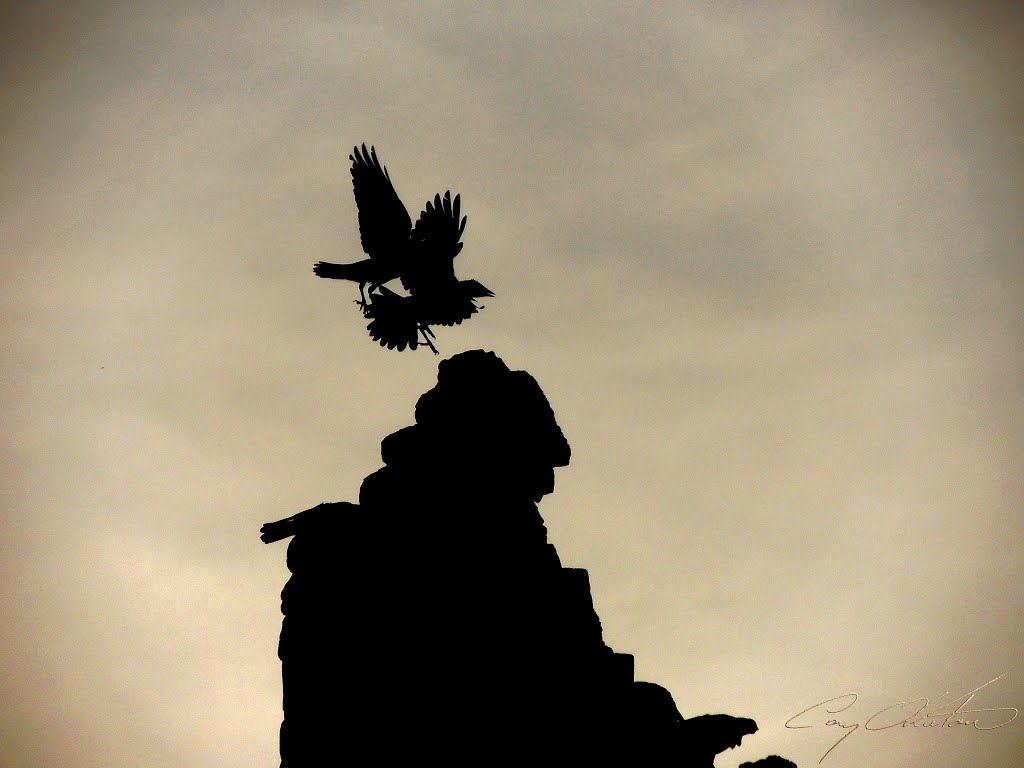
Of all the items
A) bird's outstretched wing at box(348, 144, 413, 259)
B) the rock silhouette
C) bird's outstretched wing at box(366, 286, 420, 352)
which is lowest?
the rock silhouette

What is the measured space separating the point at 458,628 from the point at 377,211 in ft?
29.2

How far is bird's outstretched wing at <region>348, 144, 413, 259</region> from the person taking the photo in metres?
23.0

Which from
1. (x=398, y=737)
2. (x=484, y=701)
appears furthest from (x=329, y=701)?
(x=484, y=701)

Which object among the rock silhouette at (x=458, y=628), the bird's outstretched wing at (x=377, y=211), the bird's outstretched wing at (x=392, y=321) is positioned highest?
the bird's outstretched wing at (x=377, y=211)

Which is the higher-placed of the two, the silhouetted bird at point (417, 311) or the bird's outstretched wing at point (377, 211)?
the bird's outstretched wing at point (377, 211)

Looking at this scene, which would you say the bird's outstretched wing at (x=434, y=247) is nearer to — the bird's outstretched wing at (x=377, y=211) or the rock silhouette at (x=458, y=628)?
the bird's outstretched wing at (x=377, y=211)

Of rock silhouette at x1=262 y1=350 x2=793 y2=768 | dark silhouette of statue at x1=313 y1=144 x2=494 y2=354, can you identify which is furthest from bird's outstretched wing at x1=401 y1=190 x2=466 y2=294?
rock silhouette at x1=262 y1=350 x2=793 y2=768

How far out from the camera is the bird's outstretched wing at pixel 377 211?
22969mm

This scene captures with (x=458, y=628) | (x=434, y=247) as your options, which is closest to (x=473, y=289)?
(x=434, y=247)

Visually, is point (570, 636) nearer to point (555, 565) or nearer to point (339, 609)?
point (555, 565)

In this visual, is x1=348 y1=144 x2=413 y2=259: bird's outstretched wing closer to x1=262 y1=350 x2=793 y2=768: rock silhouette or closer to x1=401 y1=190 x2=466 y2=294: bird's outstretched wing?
x1=401 y1=190 x2=466 y2=294: bird's outstretched wing

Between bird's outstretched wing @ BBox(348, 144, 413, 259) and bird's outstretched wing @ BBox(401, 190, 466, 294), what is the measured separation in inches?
14.4

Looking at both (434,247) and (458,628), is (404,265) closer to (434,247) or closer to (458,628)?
(434,247)

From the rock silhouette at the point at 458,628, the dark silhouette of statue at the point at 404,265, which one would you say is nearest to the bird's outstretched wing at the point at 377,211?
the dark silhouette of statue at the point at 404,265
